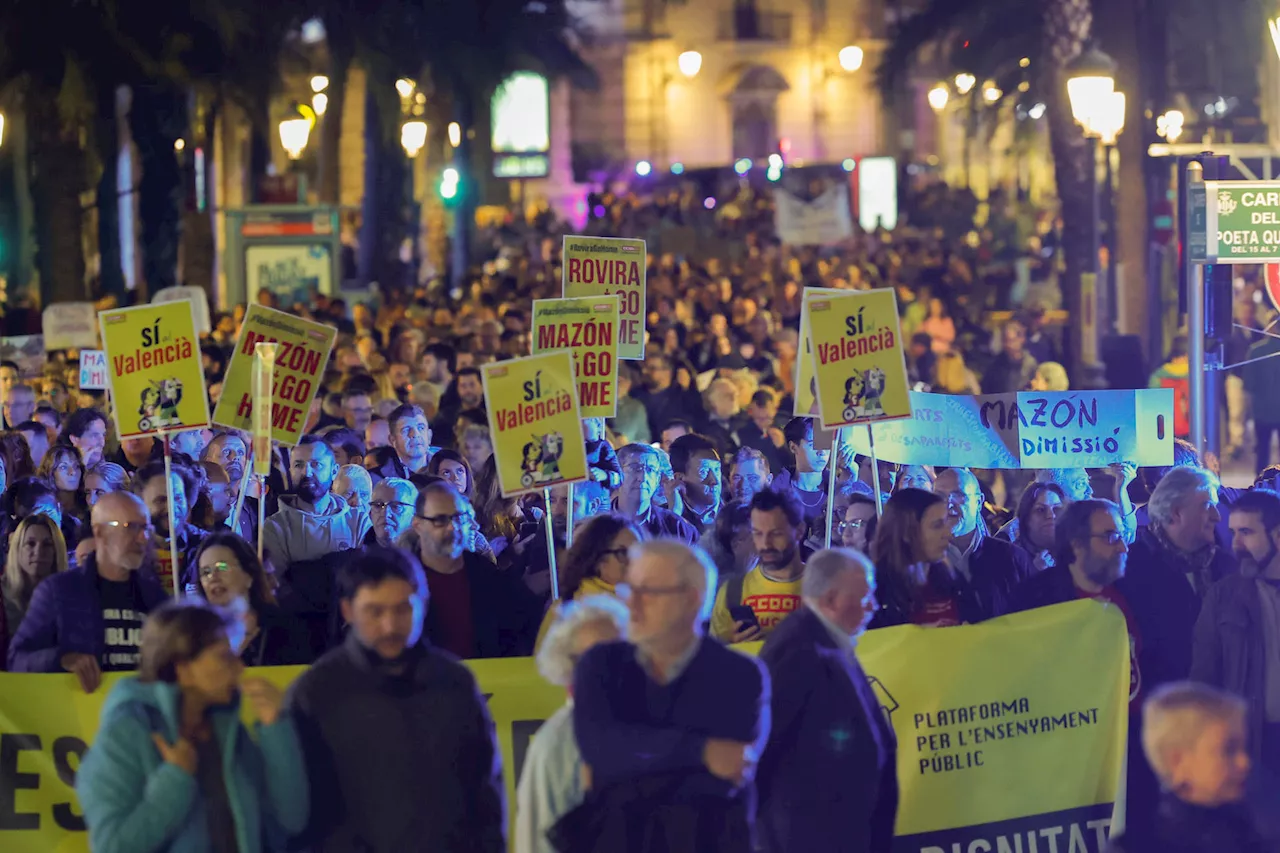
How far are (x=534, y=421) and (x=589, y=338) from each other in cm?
123

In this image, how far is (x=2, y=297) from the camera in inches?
1243

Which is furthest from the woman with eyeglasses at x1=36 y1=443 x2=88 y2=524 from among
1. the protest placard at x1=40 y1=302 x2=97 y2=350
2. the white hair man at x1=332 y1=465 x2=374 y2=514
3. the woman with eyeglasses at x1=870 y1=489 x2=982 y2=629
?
the protest placard at x1=40 y1=302 x2=97 y2=350

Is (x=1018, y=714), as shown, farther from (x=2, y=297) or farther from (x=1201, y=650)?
(x=2, y=297)

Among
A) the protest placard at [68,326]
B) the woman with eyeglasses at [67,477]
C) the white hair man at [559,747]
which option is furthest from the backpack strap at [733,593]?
the protest placard at [68,326]

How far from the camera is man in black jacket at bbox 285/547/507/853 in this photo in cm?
519

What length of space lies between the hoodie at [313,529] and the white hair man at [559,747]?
3.77 metres

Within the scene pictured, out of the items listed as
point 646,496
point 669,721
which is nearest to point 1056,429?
point 646,496

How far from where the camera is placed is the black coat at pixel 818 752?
5582 millimetres

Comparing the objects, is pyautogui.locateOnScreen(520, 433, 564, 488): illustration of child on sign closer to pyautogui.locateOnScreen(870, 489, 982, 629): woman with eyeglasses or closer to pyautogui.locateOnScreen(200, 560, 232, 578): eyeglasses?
pyautogui.locateOnScreen(870, 489, 982, 629): woman with eyeglasses

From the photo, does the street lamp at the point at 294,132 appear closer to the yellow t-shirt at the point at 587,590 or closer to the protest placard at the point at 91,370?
the protest placard at the point at 91,370

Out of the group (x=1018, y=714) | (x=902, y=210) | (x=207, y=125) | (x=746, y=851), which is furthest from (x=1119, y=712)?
(x=902, y=210)

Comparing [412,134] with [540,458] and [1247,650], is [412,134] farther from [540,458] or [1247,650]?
[1247,650]

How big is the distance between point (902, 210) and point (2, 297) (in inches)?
1039

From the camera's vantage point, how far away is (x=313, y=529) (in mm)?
9188
